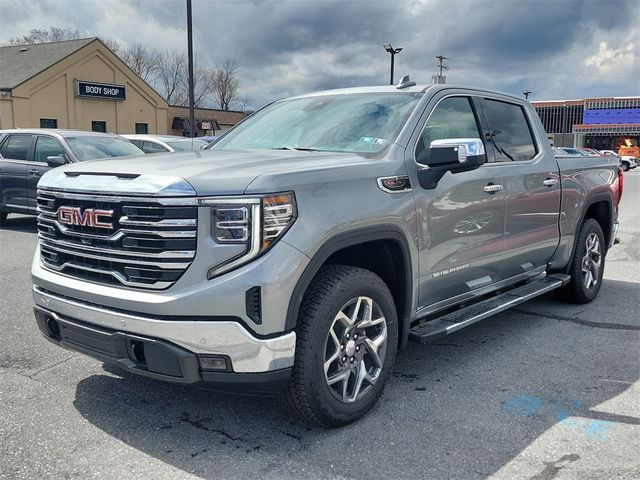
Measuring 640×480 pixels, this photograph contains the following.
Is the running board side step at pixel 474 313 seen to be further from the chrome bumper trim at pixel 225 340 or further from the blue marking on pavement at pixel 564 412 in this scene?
the chrome bumper trim at pixel 225 340

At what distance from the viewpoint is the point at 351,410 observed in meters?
3.40

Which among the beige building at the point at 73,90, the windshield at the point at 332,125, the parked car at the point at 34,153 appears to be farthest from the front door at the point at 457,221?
the beige building at the point at 73,90

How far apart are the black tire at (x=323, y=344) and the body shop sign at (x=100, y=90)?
111ft

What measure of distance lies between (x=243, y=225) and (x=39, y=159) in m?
8.97

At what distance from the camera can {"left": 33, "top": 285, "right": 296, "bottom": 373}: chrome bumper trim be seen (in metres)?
2.91

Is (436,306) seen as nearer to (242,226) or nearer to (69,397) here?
(242,226)

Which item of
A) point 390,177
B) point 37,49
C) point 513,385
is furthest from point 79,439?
point 37,49

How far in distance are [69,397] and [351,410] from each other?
5.72 ft

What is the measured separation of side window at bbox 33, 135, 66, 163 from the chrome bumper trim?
8.20 m

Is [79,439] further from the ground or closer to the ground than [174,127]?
closer to the ground

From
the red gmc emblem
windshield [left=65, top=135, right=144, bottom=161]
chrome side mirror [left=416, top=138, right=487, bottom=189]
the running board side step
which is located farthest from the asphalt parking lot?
windshield [left=65, top=135, right=144, bottom=161]

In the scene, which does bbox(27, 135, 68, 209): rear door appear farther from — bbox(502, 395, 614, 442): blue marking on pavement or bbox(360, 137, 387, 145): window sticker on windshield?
bbox(502, 395, 614, 442): blue marking on pavement

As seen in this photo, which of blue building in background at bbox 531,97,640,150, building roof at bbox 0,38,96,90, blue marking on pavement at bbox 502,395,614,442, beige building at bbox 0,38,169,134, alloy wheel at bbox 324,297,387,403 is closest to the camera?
alloy wheel at bbox 324,297,387,403

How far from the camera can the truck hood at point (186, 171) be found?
2.96 meters
